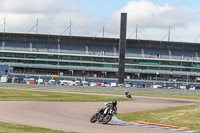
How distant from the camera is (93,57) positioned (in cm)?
13400

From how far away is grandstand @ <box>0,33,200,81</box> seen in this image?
133m

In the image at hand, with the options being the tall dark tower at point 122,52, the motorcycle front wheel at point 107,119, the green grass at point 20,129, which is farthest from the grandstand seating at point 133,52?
the green grass at point 20,129

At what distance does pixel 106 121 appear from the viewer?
79.3ft

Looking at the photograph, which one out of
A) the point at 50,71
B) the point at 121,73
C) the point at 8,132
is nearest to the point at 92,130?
the point at 8,132

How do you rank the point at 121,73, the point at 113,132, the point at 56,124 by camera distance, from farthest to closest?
1. the point at 121,73
2. the point at 56,124
3. the point at 113,132

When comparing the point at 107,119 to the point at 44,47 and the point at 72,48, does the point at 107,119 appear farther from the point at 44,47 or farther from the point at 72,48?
the point at 44,47

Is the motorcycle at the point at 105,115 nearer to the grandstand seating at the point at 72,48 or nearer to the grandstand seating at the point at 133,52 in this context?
the grandstand seating at the point at 72,48

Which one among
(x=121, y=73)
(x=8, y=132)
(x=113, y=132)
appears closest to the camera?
(x=8, y=132)

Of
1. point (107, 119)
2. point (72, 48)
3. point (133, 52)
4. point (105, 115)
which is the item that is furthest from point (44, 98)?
point (133, 52)

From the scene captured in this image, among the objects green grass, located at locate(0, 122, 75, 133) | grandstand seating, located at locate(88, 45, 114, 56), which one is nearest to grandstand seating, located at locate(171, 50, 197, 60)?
grandstand seating, located at locate(88, 45, 114, 56)

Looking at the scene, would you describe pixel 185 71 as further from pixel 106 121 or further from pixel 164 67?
pixel 106 121

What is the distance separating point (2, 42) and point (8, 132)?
123m

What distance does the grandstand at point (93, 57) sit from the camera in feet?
437

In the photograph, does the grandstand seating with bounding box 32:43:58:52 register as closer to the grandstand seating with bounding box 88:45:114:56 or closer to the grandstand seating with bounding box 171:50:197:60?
the grandstand seating with bounding box 88:45:114:56
